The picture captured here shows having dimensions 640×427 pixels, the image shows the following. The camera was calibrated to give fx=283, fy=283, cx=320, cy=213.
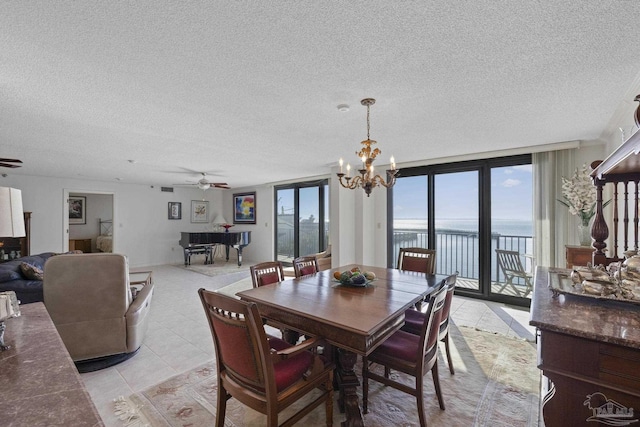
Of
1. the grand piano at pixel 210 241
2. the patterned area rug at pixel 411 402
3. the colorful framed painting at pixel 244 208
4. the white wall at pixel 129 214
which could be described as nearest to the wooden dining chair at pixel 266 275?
the patterned area rug at pixel 411 402

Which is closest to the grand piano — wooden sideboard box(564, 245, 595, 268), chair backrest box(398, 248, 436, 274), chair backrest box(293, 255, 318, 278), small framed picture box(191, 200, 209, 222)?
small framed picture box(191, 200, 209, 222)

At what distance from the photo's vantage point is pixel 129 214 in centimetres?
785

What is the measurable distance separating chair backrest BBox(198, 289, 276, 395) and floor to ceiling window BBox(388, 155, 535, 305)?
167 inches

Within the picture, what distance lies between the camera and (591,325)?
108cm

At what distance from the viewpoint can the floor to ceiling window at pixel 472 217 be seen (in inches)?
172

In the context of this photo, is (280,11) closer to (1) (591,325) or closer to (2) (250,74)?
(2) (250,74)

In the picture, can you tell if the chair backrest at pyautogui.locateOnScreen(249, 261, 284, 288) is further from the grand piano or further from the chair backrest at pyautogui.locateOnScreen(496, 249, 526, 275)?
the grand piano

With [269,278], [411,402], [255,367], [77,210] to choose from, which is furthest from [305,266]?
[77,210]

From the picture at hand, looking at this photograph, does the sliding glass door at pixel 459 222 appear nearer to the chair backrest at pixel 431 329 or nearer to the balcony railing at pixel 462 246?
the balcony railing at pixel 462 246

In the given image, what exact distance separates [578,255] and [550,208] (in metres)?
1.00

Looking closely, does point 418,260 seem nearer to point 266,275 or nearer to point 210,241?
point 266,275

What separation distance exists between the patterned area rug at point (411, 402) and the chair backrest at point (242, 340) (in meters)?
0.61

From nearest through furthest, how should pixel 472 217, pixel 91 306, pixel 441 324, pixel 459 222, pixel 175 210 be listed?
1. pixel 441 324
2. pixel 91 306
3. pixel 472 217
4. pixel 459 222
5. pixel 175 210

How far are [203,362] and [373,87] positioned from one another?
9.40 ft
